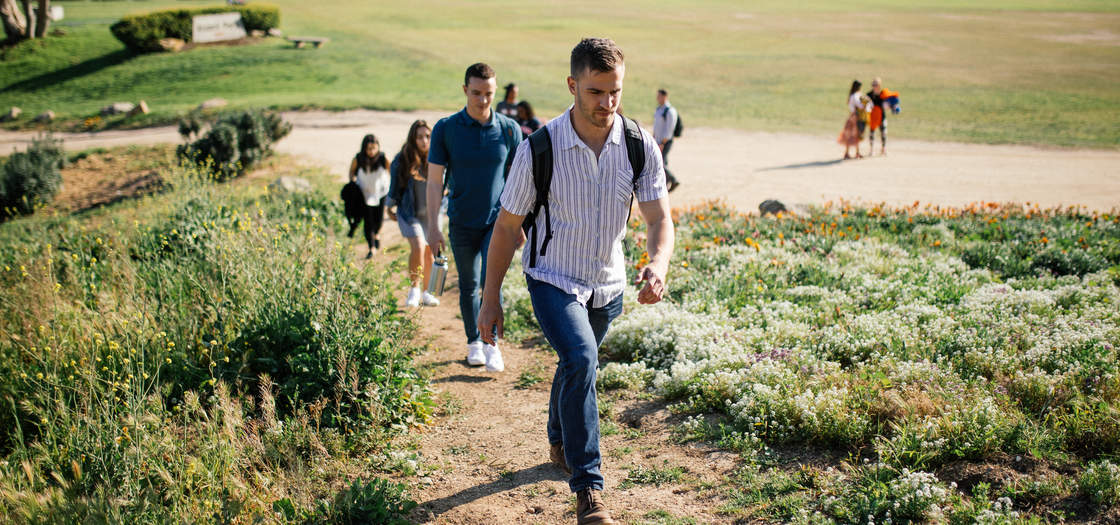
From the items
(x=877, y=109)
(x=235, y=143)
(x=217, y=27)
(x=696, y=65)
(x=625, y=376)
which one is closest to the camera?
(x=625, y=376)

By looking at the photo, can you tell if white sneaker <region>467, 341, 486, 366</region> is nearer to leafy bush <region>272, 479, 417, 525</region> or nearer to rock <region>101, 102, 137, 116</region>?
leafy bush <region>272, 479, 417, 525</region>

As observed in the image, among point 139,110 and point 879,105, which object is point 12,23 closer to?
point 139,110

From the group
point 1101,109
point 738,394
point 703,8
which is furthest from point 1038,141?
point 703,8

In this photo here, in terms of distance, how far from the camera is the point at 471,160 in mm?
5145

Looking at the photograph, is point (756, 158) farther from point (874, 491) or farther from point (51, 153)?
point (51, 153)

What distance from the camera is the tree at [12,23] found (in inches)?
1305

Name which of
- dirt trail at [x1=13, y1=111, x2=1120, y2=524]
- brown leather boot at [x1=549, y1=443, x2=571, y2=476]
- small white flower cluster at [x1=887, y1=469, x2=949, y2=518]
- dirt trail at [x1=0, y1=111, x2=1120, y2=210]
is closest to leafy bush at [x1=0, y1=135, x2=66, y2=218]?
dirt trail at [x1=0, y1=111, x2=1120, y2=210]

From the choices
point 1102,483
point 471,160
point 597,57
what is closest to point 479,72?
point 471,160

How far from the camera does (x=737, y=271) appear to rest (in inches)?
277

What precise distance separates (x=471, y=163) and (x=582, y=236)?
200cm

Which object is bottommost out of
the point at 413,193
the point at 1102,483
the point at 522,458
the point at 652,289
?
A: the point at 522,458

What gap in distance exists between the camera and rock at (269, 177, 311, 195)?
11.2 meters

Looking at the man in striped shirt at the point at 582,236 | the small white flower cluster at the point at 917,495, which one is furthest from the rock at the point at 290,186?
the small white flower cluster at the point at 917,495

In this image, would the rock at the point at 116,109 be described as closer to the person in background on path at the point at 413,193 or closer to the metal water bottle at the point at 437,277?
the person in background on path at the point at 413,193
